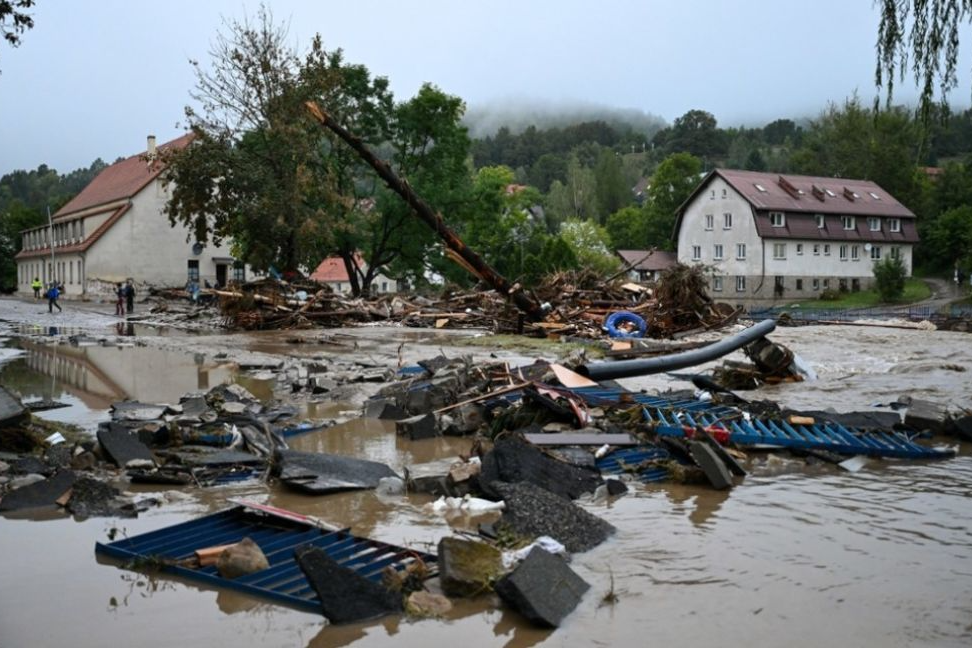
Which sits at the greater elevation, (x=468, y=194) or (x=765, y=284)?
(x=468, y=194)

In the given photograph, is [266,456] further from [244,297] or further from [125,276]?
[125,276]

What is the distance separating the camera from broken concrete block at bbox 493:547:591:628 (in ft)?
15.7

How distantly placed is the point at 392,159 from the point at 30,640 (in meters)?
41.5

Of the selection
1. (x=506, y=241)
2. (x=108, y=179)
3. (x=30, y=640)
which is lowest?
(x=30, y=640)

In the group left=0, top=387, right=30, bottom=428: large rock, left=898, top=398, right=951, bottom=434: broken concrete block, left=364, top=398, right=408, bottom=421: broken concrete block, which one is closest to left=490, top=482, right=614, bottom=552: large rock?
left=364, top=398, right=408, bottom=421: broken concrete block

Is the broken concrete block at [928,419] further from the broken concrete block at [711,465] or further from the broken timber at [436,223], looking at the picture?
the broken timber at [436,223]

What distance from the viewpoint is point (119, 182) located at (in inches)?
2500

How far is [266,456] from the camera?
896 centimetres

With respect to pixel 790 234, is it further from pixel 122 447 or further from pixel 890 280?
pixel 122 447

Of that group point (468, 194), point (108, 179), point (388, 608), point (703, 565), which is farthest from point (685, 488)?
point (108, 179)

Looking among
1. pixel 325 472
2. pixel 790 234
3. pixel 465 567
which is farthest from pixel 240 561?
pixel 790 234

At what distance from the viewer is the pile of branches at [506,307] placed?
84.6ft

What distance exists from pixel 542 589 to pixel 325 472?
3548 millimetres

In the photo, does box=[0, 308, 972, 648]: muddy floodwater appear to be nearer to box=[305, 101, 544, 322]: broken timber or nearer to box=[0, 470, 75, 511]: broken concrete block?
box=[0, 470, 75, 511]: broken concrete block
